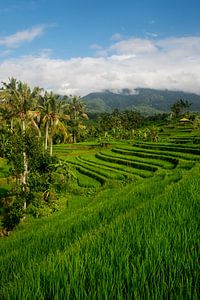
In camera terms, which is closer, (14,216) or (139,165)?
(14,216)

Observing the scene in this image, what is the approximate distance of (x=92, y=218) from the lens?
838cm

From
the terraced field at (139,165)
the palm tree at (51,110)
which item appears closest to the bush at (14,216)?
the terraced field at (139,165)

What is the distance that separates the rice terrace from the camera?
2.79 metres

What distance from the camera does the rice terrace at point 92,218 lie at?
2785 millimetres

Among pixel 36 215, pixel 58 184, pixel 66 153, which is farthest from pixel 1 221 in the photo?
pixel 66 153

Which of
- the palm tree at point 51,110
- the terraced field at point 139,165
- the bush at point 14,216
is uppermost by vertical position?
the palm tree at point 51,110

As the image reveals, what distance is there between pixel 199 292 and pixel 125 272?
2.03 feet

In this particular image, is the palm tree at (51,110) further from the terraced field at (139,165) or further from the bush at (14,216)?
the bush at (14,216)

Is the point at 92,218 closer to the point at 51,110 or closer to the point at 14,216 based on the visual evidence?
the point at 14,216

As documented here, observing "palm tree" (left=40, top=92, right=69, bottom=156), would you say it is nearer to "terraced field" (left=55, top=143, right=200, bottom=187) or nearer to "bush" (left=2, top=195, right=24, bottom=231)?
"terraced field" (left=55, top=143, right=200, bottom=187)

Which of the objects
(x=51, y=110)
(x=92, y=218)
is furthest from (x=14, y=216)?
(x=51, y=110)

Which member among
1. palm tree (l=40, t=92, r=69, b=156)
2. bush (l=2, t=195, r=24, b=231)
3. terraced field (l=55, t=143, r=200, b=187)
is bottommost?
bush (l=2, t=195, r=24, b=231)

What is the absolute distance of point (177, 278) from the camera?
2.71 m

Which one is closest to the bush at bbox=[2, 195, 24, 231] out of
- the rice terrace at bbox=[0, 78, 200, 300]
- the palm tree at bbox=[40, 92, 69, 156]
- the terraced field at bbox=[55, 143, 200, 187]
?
the rice terrace at bbox=[0, 78, 200, 300]
